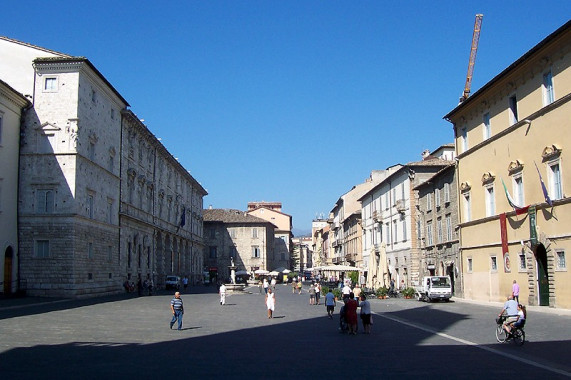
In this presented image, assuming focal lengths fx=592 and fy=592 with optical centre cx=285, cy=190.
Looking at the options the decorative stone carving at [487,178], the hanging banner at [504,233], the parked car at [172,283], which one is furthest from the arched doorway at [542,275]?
the parked car at [172,283]

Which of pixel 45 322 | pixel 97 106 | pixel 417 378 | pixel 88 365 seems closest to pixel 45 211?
pixel 97 106

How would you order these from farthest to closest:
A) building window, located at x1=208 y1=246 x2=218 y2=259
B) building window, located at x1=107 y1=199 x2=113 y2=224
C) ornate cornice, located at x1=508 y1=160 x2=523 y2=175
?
building window, located at x1=208 y1=246 x2=218 y2=259, building window, located at x1=107 y1=199 x2=113 y2=224, ornate cornice, located at x1=508 y1=160 x2=523 y2=175

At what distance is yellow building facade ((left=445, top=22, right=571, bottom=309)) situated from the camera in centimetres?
2661

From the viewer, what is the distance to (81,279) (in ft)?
125

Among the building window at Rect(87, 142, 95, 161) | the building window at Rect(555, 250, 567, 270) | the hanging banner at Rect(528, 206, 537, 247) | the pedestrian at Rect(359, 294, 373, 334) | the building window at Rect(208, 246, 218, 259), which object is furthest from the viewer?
the building window at Rect(208, 246, 218, 259)

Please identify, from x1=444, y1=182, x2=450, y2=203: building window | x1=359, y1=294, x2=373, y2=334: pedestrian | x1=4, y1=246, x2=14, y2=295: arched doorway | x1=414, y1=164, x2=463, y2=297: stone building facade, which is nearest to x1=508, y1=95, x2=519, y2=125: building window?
x1=414, y1=164, x2=463, y2=297: stone building facade

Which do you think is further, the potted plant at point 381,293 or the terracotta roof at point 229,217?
the terracotta roof at point 229,217

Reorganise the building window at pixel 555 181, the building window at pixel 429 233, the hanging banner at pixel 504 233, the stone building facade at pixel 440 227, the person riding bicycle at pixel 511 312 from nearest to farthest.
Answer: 1. the person riding bicycle at pixel 511 312
2. the building window at pixel 555 181
3. the hanging banner at pixel 504 233
4. the stone building facade at pixel 440 227
5. the building window at pixel 429 233

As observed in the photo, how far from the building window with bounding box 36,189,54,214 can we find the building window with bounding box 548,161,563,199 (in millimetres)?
29130

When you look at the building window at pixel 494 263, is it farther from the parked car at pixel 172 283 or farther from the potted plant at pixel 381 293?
the parked car at pixel 172 283

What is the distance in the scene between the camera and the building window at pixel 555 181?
88.5 ft

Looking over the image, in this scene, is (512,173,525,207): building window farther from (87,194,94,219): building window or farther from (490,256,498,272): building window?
(87,194,94,219): building window

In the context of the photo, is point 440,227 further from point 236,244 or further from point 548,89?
point 236,244

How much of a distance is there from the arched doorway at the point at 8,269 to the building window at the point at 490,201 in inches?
1137
